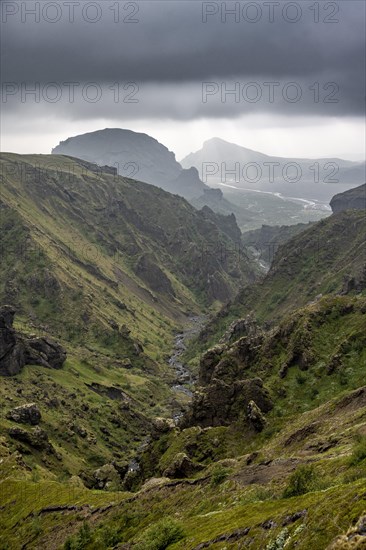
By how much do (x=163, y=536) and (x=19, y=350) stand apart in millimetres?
110177

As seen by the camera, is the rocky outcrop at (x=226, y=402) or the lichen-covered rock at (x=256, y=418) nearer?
the lichen-covered rock at (x=256, y=418)

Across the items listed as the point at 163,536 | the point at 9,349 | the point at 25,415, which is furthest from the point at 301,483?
the point at 9,349

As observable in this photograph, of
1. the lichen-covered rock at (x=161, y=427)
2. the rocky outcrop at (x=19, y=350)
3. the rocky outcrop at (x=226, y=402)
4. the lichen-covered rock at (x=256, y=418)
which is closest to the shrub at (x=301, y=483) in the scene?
the lichen-covered rock at (x=256, y=418)

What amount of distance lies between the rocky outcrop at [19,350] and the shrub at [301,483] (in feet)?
358

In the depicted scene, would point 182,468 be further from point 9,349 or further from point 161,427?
point 9,349

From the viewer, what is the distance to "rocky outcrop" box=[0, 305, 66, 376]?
12875cm

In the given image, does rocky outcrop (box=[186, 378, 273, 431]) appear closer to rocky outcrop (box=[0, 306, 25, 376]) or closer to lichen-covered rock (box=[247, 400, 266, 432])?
lichen-covered rock (box=[247, 400, 266, 432])

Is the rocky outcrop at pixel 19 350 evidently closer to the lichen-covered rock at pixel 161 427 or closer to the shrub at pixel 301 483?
the lichen-covered rock at pixel 161 427

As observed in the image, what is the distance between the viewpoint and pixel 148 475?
7056 cm

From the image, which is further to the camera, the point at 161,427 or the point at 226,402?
the point at 161,427

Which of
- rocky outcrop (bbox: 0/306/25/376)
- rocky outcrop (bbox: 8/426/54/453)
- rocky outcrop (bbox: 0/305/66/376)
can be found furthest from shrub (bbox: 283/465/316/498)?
rocky outcrop (bbox: 0/306/25/376)

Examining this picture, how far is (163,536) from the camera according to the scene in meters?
32.2

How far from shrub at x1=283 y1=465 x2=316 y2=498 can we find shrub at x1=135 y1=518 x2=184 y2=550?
7188 mm

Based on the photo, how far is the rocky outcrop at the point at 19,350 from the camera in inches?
5069
